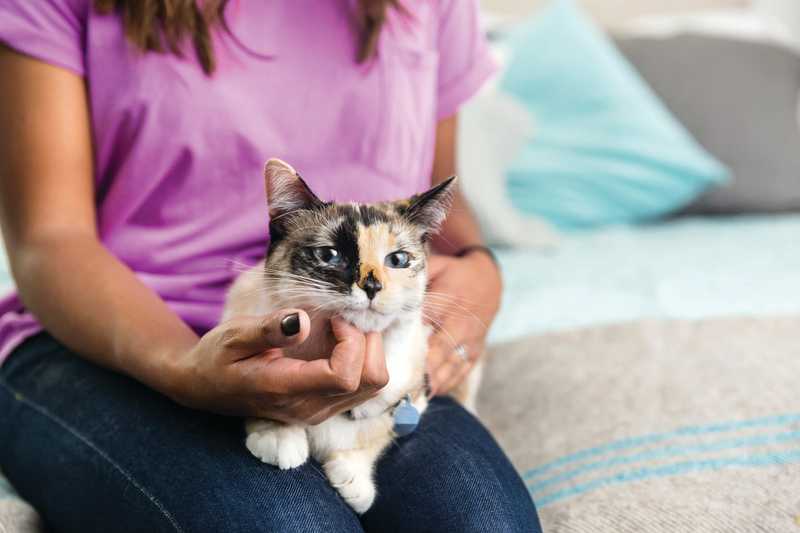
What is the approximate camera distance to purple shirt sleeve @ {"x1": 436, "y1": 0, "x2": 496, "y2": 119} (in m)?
1.16

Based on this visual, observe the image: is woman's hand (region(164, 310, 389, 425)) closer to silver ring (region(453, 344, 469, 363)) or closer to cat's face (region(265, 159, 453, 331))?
cat's face (region(265, 159, 453, 331))

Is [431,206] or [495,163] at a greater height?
[431,206]

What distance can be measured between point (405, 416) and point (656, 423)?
43 cm

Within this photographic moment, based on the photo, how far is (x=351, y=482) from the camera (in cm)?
75

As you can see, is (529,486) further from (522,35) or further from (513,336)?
(522,35)

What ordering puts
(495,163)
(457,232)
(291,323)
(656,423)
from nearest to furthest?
(291,323) < (656,423) < (457,232) < (495,163)

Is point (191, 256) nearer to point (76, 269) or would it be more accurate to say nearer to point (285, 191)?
point (76, 269)

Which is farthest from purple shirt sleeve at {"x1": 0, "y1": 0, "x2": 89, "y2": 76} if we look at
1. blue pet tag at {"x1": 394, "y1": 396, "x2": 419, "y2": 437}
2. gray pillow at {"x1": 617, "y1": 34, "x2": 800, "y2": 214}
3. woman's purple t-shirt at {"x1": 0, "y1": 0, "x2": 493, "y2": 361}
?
gray pillow at {"x1": 617, "y1": 34, "x2": 800, "y2": 214}

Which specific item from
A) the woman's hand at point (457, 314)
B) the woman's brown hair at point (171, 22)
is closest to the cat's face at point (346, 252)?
the woman's hand at point (457, 314)

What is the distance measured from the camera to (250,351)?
63 centimetres

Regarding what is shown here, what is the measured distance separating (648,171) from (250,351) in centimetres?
164

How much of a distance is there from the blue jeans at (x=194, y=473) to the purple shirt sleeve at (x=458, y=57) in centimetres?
53

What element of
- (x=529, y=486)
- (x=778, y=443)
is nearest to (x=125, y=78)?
(x=529, y=486)

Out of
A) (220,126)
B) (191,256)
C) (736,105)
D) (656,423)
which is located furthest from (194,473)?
(736,105)
